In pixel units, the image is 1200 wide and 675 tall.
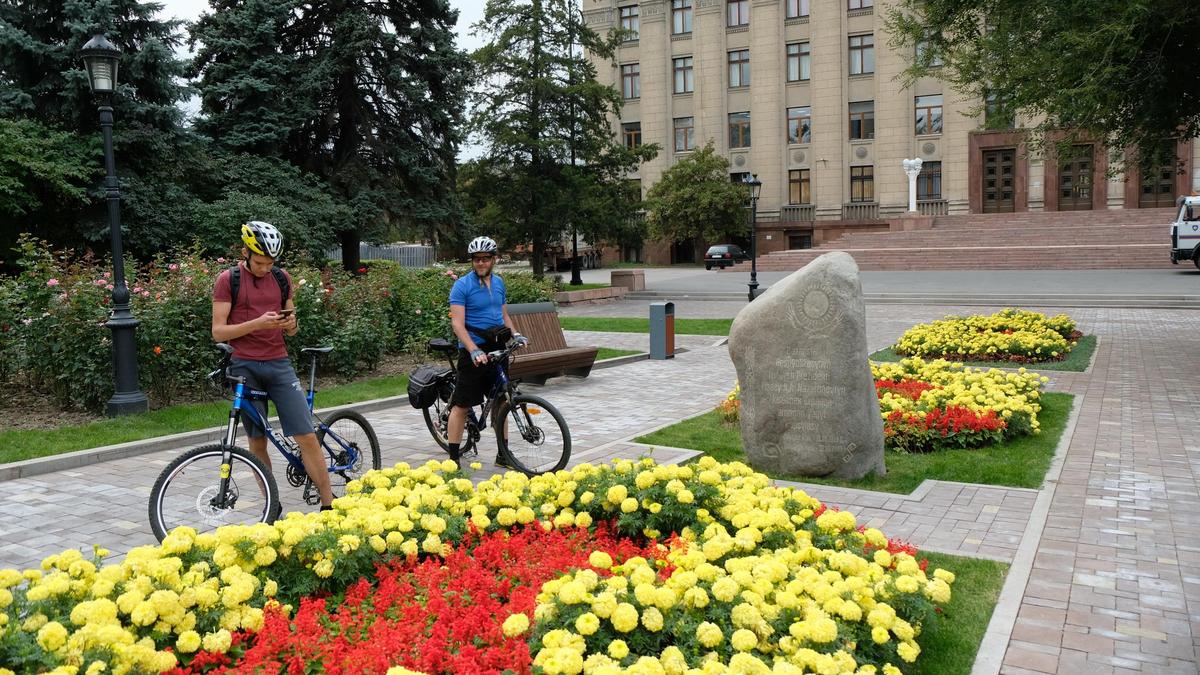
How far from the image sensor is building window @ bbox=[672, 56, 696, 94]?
180ft

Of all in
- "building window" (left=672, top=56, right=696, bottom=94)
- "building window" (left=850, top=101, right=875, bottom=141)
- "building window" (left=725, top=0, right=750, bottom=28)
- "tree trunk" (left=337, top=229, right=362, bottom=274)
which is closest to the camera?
"tree trunk" (left=337, top=229, right=362, bottom=274)

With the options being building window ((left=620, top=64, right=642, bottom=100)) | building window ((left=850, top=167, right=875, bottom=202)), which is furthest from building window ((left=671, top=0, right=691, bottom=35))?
building window ((left=850, top=167, right=875, bottom=202))

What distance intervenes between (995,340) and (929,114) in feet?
126

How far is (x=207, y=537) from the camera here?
4496 millimetres

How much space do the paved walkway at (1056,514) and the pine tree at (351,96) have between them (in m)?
17.0

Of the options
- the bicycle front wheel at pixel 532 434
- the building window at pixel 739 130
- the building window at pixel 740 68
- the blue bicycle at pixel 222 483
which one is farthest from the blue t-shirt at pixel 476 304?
the building window at pixel 740 68

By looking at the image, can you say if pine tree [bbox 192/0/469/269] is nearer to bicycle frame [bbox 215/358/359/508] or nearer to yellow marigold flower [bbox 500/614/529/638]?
bicycle frame [bbox 215/358/359/508]

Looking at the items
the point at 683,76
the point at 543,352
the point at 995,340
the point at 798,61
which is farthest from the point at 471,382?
the point at 683,76

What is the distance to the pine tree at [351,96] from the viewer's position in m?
25.3

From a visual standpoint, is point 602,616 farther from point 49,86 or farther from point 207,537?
point 49,86

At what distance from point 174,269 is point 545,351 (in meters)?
4.94

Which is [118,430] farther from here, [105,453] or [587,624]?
[587,624]

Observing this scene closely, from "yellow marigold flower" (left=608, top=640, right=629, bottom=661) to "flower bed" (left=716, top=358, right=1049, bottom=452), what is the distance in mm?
4221

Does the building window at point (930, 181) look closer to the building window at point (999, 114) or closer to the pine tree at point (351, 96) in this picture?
the pine tree at point (351, 96)
